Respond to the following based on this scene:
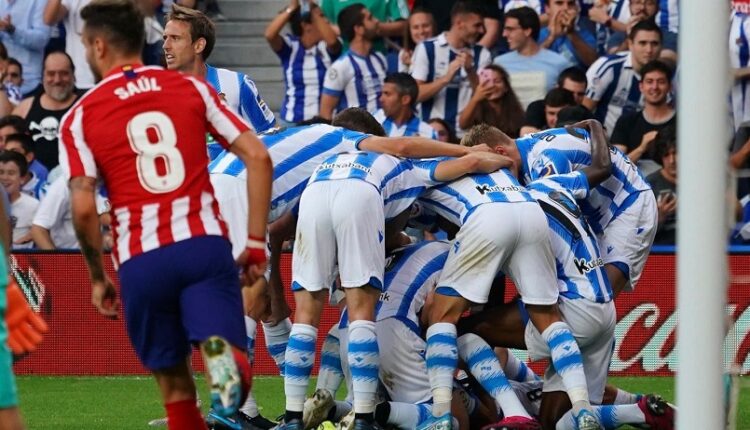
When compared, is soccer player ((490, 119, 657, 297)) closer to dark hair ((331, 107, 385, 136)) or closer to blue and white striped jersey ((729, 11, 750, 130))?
dark hair ((331, 107, 385, 136))

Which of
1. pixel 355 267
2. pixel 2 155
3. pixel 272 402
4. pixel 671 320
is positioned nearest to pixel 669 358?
pixel 671 320

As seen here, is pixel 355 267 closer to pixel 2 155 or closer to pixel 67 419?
pixel 67 419

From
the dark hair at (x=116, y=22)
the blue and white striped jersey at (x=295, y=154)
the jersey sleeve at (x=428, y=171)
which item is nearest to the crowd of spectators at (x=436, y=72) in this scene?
the blue and white striped jersey at (x=295, y=154)

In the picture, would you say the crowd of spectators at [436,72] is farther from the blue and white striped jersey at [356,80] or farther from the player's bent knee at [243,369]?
the player's bent knee at [243,369]

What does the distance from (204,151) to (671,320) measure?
19.7 feet

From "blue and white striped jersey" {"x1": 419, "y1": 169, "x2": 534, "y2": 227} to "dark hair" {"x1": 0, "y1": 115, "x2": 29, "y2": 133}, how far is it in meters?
5.96

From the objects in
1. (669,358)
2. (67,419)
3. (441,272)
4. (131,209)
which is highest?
(131,209)

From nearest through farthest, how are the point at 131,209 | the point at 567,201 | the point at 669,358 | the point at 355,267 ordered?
the point at 131,209
the point at 355,267
the point at 567,201
the point at 669,358

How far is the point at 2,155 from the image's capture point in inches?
497

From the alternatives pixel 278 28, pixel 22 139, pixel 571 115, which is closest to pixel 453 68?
pixel 278 28

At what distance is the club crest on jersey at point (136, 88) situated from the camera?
5805 mm

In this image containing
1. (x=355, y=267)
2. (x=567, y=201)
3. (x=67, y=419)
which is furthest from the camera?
(x=67, y=419)

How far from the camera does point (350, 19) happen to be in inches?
539

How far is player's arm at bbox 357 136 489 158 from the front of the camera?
804 centimetres
